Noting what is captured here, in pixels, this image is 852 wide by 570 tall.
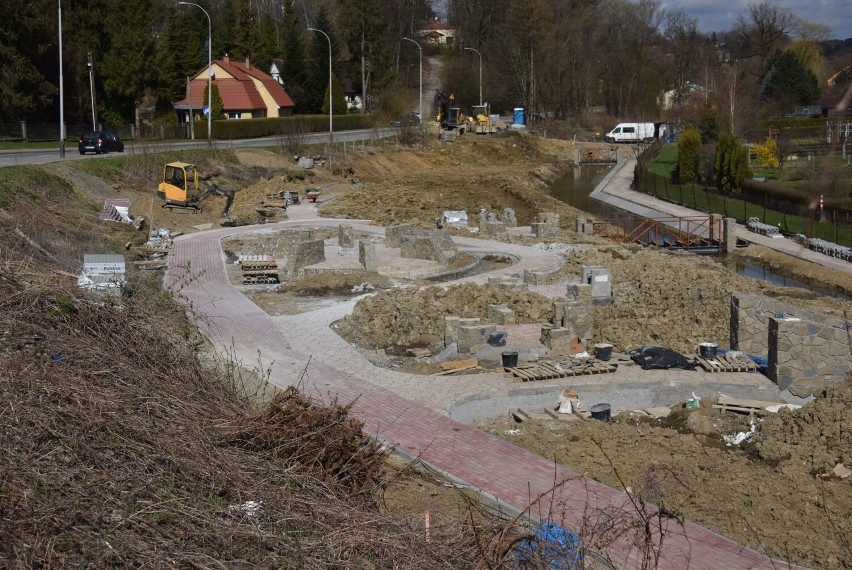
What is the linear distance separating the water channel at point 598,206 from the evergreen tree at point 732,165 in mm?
4669

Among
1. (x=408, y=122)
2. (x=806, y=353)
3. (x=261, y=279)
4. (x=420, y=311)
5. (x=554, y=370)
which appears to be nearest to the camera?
(x=806, y=353)

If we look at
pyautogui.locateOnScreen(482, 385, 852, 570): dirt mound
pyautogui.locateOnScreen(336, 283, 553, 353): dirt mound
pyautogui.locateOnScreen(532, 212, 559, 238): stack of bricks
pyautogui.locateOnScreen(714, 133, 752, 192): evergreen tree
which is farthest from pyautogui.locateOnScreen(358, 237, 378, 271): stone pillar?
pyautogui.locateOnScreen(714, 133, 752, 192): evergreen tree

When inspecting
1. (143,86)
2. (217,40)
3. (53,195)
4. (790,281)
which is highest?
(217,40)

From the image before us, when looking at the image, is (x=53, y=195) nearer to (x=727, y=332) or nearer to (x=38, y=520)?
(x=727, y=332)

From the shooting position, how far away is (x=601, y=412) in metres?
14.0

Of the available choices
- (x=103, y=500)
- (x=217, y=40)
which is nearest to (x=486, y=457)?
(x=103, y=500)

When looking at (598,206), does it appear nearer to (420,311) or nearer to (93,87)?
(93,87)

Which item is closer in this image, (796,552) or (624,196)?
(796,552)

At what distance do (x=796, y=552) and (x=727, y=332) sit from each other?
9399 mm

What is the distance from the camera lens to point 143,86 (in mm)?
58062

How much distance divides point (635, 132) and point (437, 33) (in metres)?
38.8

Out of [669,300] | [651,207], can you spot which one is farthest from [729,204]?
[669,300]

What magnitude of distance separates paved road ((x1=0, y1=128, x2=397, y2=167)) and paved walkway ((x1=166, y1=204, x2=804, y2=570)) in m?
17.3

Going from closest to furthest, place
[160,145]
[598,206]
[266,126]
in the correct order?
1. [160,145]
2. [598,206]
3. [266,126]
